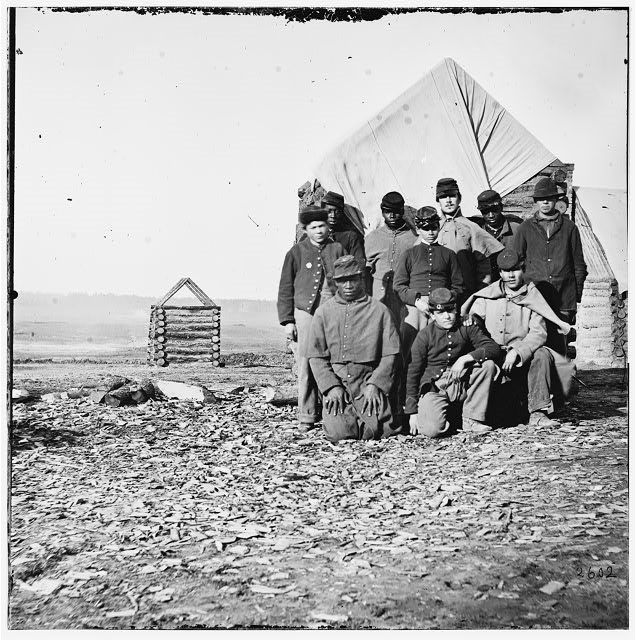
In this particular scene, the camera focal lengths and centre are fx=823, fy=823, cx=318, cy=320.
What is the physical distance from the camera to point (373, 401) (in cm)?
570

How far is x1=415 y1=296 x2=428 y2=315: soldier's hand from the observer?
19.4ft

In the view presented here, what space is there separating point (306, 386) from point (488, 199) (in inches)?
78.2

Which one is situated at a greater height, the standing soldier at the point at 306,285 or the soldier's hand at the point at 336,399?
the standing soldier at the point at 306,285

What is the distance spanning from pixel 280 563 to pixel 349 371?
1.82m

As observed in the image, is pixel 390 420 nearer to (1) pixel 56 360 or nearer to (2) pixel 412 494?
(2) pixel 412 494

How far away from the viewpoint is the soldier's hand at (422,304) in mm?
5906

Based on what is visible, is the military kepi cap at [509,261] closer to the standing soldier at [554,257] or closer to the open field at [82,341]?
the standing soldier at [554,257]

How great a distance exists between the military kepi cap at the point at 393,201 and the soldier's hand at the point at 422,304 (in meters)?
Result: 0.75

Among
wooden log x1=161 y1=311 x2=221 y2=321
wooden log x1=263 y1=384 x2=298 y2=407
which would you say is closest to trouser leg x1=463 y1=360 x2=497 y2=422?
wooden log x1=263 y1=384 x2=298 y2=407

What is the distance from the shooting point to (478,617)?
3979 millimetres

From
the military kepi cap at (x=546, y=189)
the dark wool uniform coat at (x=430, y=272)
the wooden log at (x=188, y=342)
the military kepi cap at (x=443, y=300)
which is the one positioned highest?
the military kepi cap at (x=546, y=189)

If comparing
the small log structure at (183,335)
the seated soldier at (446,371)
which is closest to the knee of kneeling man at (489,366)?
the seated soldier at (446,371)

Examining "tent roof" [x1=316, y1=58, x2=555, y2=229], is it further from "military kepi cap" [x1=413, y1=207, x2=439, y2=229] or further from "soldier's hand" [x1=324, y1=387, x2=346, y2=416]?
"soldier's hand" [x1=324, y1=387, x2=346, y2=416]

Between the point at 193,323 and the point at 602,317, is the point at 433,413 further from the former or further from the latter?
the point at 193,323
